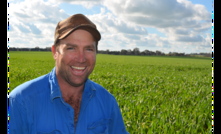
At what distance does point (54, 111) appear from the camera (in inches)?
89.8

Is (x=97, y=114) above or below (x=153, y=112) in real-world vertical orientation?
above

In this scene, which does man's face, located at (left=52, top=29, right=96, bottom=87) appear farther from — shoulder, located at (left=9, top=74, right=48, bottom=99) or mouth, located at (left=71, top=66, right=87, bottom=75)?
shoulder, located at (left=9, top=74, right=48, bottom=99)

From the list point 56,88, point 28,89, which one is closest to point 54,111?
point 56,88

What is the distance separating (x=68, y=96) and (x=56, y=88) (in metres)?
0.28

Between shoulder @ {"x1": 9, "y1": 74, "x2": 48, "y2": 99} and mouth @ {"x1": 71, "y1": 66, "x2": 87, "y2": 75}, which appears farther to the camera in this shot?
mouth @ {"x1": 71, "y1": 66, "x2": 87, "y2": 75}

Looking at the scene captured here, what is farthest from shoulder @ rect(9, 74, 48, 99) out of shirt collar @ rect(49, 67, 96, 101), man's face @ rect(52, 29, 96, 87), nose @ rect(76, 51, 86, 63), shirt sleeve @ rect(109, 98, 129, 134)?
shirt sleeve @ rect(109, 98, 129, 134)

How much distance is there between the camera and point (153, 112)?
235 inches

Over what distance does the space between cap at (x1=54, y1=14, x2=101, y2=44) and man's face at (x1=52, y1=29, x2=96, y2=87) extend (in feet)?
0.19

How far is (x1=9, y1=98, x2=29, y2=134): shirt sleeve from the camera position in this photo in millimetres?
2041

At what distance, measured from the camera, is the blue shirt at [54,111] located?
2094 millimetres
